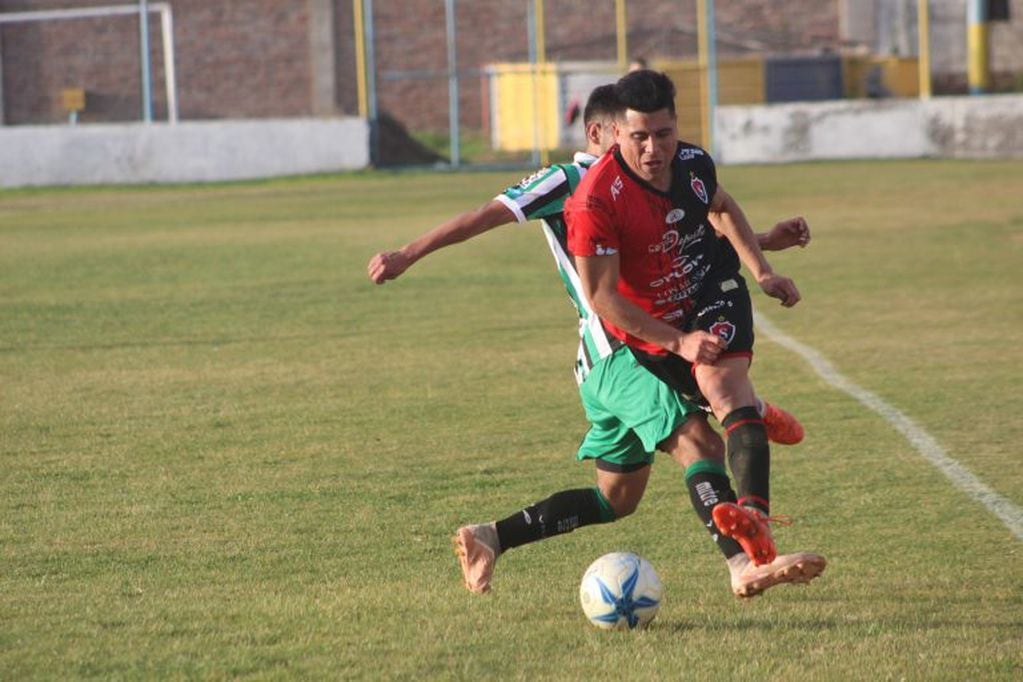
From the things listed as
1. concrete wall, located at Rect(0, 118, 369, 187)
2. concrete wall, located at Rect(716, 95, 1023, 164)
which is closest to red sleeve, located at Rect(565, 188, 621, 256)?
concrete wall, located at Rect(716, 95, 1023, 164)

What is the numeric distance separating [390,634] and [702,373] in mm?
1195

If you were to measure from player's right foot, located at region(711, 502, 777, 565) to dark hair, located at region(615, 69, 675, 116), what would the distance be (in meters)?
1.18

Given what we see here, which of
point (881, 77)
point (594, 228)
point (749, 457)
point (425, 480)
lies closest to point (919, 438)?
point (425, 480)

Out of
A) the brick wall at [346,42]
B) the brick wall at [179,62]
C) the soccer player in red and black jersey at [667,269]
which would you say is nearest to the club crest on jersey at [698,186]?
the soccer player in red and black jersey at [667,269]

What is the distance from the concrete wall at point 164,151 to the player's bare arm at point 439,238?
25.9 meters

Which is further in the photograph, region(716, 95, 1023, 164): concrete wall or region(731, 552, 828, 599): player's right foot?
region(716, 95, 1023, 164): concrete wall

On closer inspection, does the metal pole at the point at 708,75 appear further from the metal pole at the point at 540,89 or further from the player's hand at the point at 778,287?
the player's hand at the point at 778,287

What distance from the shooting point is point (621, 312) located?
5.14 meters

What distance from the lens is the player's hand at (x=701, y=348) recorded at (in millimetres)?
5039

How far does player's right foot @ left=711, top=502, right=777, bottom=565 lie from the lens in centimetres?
487

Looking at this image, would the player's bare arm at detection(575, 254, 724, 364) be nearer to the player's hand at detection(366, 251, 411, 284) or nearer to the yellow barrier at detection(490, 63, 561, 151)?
the player's hand at detection(366, 251, 411, 284)

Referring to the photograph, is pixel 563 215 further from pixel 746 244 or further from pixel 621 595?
pixel 621 595

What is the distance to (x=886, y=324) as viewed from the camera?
1249 centimetres

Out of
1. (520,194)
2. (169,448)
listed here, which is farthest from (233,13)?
(520,194)
